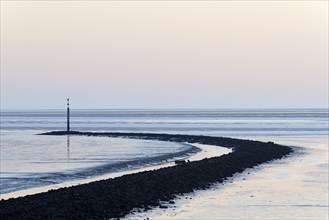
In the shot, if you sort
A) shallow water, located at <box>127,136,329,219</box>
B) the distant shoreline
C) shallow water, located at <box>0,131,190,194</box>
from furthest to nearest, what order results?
1. shallow water, located at <box>0,131,190,194</box>
2. shallow water, located at <box>127,136,329,219</box>
3. the distant shoreline

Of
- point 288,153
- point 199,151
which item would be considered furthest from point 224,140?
point 288,153

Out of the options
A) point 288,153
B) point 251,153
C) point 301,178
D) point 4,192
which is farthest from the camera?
point 288,153

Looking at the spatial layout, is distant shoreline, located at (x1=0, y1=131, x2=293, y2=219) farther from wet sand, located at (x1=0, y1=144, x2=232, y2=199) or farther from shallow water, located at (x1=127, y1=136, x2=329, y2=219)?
wet sand, located at (x1=0, y1=144, x2=232, y2=199)

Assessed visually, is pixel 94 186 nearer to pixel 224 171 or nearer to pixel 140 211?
pixel 140 211

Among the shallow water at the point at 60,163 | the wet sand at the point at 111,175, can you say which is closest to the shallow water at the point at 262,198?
the wet sand at the point at 111,175

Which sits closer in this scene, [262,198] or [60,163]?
[262,198]

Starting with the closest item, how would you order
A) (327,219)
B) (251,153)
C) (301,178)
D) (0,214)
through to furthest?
(0,214) < (327,219) < (301,178) < (251,153)

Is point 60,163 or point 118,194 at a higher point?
point 118,194

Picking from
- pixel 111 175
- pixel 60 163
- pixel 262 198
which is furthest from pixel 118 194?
pixel 60 163

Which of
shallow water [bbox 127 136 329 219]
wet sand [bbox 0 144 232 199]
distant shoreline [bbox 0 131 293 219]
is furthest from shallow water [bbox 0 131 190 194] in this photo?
shallow water [bbox 127 136 329 219]

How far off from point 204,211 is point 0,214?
6.10 m

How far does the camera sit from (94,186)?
76.6ft

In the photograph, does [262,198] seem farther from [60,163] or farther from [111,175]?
[60,163]

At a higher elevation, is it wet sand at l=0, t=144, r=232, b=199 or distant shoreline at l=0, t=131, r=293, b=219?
distant shoreline at l=0, t=131, r=293, b=219
